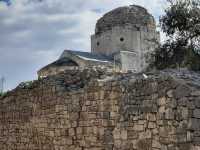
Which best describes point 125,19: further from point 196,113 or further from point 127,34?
point 196,113

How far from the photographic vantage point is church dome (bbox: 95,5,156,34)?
2945 cm

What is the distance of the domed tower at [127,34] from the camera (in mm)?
29375

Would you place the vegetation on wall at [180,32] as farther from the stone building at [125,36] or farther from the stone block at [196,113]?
the stone block at [196,113]

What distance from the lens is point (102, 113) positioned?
8094 mm

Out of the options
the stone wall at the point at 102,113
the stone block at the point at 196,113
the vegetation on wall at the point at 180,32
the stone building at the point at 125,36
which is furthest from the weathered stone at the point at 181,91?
the stone building at the point at 125,36

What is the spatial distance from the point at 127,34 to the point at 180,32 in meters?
9.20

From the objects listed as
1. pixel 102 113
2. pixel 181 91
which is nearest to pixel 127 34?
pixel 102 113

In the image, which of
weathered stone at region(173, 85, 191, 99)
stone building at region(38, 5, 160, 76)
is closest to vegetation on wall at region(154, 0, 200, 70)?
stone building at region(38, 5, 160, 76)

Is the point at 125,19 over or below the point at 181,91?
over

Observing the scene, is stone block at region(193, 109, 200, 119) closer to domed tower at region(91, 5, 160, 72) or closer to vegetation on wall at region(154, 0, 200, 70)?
vegetation on wall at region(154, 0, 200, 70)

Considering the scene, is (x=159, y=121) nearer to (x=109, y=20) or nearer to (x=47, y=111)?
(x=47, y=111)

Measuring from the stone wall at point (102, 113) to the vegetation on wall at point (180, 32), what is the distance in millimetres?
10924

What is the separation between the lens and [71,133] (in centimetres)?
876

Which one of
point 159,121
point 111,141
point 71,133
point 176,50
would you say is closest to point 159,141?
point 159,121
